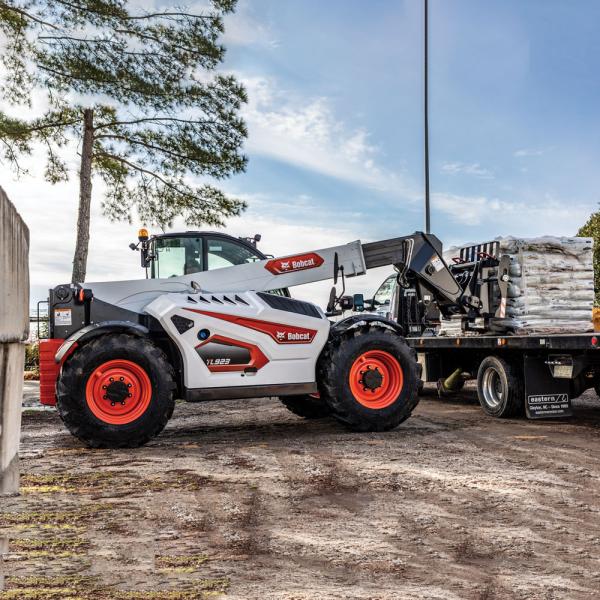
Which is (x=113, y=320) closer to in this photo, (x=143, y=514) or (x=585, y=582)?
(x=143, y=514)

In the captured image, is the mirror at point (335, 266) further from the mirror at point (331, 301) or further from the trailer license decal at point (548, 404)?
the trailer license decal at point (548, 404)

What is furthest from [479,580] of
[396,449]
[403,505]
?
[396,449]

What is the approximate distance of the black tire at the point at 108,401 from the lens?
24.6 feet

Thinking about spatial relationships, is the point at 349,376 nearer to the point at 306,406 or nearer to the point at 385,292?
the point at 306,406

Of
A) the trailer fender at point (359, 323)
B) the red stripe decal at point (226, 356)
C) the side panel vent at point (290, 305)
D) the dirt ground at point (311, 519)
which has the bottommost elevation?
the dirt ground at point (311, 519)

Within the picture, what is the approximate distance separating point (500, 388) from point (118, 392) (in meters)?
5.57

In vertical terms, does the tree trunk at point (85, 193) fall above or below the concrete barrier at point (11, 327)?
above

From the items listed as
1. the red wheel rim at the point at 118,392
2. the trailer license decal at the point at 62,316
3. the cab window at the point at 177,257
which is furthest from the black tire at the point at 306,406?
the trailer license decal at the point at 62,316

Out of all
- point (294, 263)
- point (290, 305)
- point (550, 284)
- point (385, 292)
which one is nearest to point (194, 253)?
point (294, 263)

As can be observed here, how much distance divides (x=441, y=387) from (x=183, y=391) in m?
6.34

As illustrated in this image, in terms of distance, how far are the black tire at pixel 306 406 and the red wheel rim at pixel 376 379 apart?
1.67 meters

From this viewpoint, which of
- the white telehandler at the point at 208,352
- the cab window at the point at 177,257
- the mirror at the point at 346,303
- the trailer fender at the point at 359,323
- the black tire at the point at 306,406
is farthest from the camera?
the black tire at the point at 306,406

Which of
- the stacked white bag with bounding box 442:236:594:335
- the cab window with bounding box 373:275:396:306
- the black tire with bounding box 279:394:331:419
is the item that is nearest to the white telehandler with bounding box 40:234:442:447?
the black tire with bounding box 279:394:331:419

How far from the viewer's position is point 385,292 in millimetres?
15023
